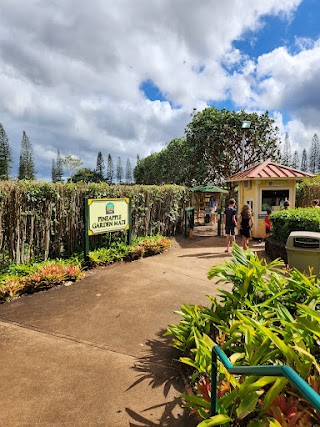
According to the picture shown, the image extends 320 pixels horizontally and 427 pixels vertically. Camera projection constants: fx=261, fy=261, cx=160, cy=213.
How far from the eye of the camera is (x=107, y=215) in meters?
6.95

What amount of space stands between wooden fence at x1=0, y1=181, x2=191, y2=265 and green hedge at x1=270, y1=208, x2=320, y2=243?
4.28m

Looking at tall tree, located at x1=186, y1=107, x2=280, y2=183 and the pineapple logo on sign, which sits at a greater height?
tall tree, located at x1=186, y1=107, x2=280, y2=183

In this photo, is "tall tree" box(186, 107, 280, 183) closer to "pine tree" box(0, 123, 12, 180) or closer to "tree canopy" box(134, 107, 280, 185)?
"tree canopy" box(134, 107, 280, 185)

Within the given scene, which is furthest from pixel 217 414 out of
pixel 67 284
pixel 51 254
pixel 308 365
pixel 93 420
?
pixel 51 254

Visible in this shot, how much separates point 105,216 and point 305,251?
15.3ft

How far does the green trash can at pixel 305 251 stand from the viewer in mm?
4605

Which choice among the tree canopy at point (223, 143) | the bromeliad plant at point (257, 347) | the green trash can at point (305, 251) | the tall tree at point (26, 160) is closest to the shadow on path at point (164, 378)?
the bromeliad plant at point (257, 347)

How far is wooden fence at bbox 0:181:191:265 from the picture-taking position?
5.35m

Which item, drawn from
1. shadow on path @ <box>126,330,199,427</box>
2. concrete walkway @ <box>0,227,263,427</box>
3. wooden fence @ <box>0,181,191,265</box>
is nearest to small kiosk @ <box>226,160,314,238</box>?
wooden fence @ <box>0,181,191,265</box>

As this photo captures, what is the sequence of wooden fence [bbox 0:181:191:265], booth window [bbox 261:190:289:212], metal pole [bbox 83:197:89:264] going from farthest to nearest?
booth window [bbox 261:190:289:212] < metal pole [bbox 83:197:89:264] < wooden fence [bbox 0:181:191:265]

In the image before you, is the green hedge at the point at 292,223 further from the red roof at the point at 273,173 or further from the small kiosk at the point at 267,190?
the red roof at the point at 273,173

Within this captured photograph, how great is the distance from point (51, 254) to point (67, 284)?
131 cm

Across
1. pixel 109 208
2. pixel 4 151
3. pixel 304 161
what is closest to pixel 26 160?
pixel 4 151

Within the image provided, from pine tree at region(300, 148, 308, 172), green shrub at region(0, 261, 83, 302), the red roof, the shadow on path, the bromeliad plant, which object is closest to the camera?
the bromeliad plant
